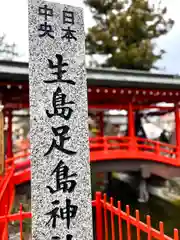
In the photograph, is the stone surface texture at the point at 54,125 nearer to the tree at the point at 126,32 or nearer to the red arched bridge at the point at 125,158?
the red arched bridge at the point at 125,158

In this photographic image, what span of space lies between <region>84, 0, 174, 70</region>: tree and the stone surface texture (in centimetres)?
1423

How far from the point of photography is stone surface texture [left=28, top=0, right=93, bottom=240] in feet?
8.71

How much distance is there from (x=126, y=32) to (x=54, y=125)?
15.3m

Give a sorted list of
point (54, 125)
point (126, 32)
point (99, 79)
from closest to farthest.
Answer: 1. point (54, 125)
2. point (99, 79)
3. point (126, 32)

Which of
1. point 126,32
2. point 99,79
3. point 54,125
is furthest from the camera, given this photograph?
point 126,32

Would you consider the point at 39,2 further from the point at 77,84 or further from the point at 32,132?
the point at 32,132

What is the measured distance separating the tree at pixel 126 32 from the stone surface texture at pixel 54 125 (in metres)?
14.2

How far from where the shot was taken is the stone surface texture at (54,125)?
2.65 m

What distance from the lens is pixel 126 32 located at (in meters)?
16.6

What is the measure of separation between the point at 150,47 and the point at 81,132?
15.4m

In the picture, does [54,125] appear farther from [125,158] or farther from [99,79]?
[125,158]

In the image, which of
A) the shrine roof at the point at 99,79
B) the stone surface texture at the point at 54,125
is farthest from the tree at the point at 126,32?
the stone surface texture at the point at 54,125

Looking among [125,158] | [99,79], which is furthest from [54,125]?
[125,158]

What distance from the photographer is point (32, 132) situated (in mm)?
2670
